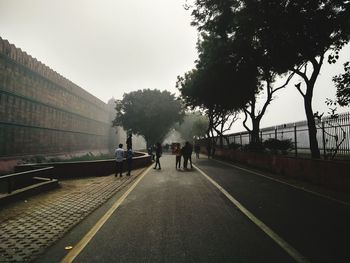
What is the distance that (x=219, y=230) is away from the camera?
511 centimetres

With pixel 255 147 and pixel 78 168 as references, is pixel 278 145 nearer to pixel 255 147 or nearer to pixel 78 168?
pixel 255 147

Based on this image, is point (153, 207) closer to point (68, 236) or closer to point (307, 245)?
point (68, 236)

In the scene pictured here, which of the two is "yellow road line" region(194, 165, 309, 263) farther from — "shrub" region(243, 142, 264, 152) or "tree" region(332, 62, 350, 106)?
"shrub" region(243, 142, 264, 152)

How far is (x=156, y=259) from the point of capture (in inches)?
150

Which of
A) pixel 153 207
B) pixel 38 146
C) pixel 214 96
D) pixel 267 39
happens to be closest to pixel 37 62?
pixel 38 146

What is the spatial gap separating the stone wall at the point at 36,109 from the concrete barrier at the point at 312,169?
82.7 ft

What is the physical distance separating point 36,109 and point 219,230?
112ft

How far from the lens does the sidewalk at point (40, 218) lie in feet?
14.4

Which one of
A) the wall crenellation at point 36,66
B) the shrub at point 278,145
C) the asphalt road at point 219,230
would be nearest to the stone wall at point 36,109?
the wall crenellation at point 36,66

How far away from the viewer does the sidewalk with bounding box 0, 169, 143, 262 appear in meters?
4.38

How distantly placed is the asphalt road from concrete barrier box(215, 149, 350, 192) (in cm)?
Result: 184

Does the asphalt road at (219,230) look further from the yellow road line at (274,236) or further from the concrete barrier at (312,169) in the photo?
the concrete barrier at (312,169)

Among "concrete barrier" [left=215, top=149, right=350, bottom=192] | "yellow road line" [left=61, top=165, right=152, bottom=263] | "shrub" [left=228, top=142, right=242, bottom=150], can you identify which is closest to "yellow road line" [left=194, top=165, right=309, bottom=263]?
"yellow road line" [left=61, top=165, right=152, bottom=263]

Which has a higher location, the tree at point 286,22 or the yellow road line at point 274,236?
the tree at point 286,22
